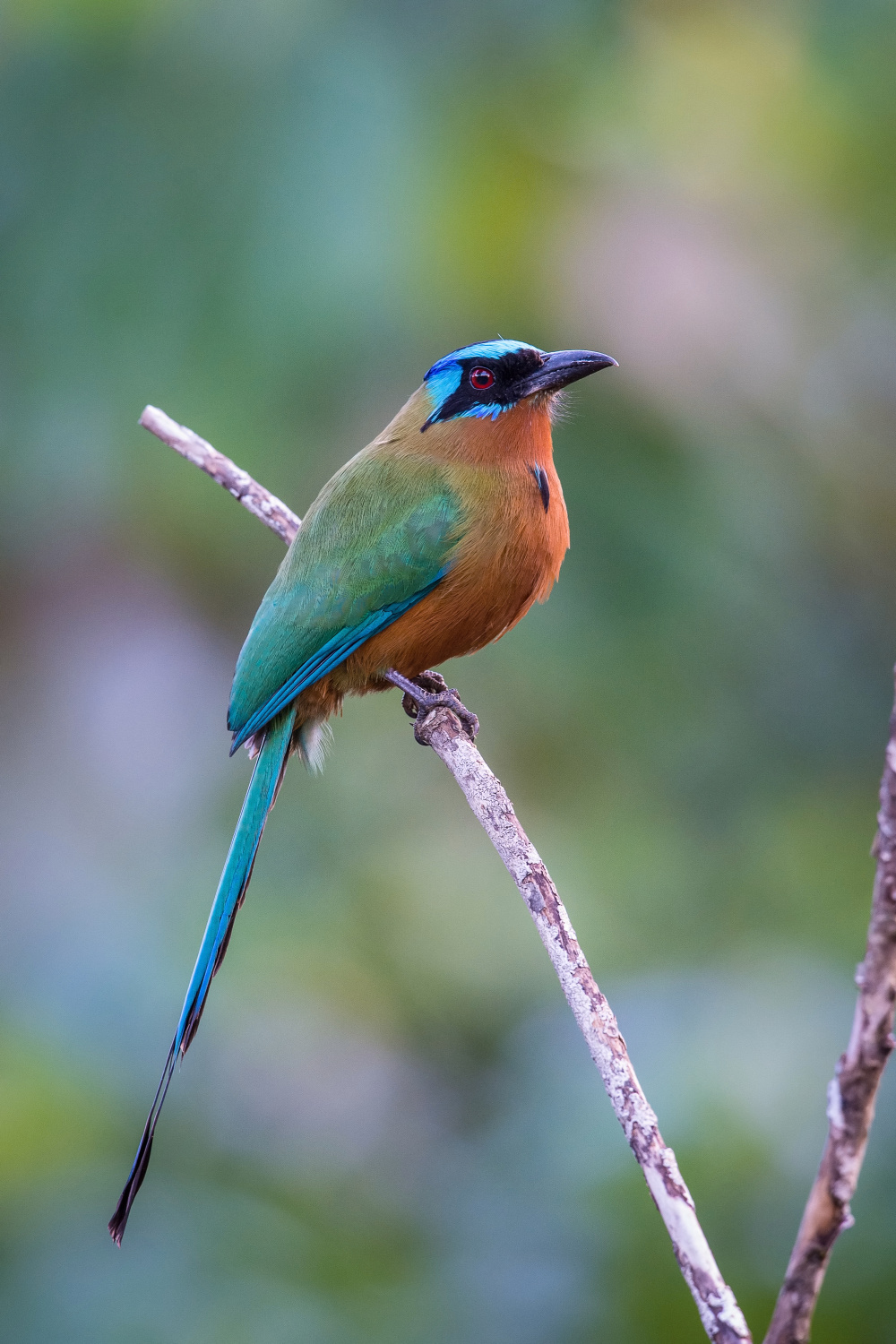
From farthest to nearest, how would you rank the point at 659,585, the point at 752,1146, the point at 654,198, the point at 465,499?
the point at 654,198 → the point at 659,585 → the point at 752,1146 → the point at 465,499

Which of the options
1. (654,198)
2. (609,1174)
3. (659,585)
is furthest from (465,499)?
(654,198)

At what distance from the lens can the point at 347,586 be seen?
3152 millimetres

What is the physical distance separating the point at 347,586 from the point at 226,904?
0.73 meters

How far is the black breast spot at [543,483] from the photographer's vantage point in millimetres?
3205

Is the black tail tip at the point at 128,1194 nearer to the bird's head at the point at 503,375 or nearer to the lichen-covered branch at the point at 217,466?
the lichen-covered branch at the point at 217,466

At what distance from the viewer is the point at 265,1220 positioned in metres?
3.69

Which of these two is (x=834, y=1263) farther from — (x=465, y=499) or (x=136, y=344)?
(x=136, y=344)

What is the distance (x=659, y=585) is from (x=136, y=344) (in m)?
2.22

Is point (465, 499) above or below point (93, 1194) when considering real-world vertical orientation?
above

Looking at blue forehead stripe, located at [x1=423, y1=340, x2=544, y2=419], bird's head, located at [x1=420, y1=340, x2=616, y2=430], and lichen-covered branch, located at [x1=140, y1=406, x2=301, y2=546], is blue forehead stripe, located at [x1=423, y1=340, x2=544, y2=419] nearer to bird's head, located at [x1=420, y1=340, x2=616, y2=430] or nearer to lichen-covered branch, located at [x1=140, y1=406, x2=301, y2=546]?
bird's head, located at [x1=420, y1=340, x2=616, y2=430]

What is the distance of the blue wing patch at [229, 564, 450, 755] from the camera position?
10.3 feet

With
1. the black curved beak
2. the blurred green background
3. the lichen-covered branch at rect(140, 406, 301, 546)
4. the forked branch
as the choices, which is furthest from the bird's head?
the blurred green background

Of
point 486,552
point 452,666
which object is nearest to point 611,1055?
point 486,552

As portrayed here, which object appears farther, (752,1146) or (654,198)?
(654,198)
